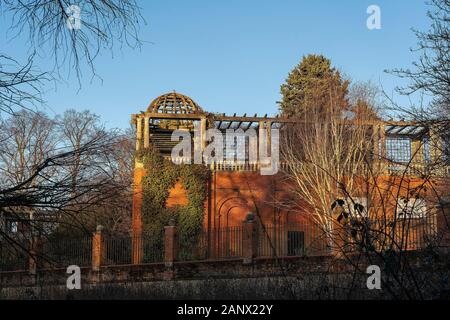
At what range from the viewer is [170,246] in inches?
774

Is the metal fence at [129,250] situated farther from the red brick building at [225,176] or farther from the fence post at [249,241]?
the red brick building at [225,176]

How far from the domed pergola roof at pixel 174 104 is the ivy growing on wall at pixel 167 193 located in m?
2.16

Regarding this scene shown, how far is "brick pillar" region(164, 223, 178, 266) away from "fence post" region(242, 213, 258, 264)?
2.47 metres

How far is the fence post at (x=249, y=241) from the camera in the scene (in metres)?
18.9

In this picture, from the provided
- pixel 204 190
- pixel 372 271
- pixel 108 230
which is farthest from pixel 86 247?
pixel 372 271

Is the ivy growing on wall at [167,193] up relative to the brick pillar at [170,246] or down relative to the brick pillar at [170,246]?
up

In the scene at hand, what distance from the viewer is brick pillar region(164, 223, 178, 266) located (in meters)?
19.4

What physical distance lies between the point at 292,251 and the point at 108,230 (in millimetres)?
7179

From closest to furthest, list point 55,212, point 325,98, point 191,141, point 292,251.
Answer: point 55,212, point 292,251, point 325,98, point 191,141

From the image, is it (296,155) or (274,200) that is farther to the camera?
(274,200)

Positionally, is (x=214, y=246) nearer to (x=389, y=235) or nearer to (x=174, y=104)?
(x=174, y=104)

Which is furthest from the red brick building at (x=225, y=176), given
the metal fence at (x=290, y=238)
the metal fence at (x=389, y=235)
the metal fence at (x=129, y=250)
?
the metal fence at (x=389, y=235)
